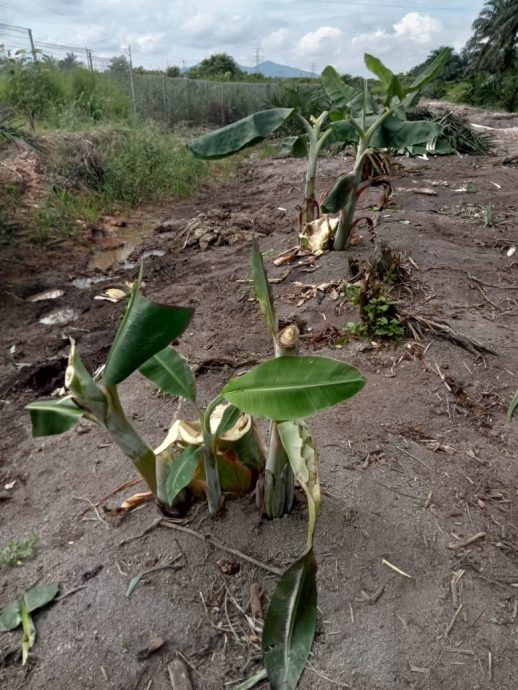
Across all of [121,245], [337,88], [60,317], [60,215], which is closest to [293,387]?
[60,317]

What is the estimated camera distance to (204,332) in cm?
A: 385

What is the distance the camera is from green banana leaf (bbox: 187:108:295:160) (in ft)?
12.1

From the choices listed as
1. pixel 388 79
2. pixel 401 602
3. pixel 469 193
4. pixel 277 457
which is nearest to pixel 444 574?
pixel 401 602

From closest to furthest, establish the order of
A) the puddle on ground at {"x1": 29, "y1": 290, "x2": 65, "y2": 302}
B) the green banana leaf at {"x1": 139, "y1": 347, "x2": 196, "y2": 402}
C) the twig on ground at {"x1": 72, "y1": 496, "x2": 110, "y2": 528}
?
the green banana leaf at {"x1": 139, "y1": 347, "x2": 196, "y2": 402} < the twig on ground at {"x1": 72, "y1": 496, "x2": 110, "y2": 528} < the puddle on ground at {"x1": 29, "y1": 290, "x2": 65, "y2": 302}

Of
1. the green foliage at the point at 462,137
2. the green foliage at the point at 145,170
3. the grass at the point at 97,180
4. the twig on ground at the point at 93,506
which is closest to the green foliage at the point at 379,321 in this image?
the twig on ground at the point at 93,506

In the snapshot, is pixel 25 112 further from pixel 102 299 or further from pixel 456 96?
pixel 456 96

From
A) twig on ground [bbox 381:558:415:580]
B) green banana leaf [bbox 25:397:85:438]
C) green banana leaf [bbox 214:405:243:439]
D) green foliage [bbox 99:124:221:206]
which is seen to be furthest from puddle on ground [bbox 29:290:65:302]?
twig on ground [bbox 381:558:415:580]

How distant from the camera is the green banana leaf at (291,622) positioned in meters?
1.22

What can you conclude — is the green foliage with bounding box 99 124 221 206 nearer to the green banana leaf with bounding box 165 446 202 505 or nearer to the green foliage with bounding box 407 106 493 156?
the green foliage with bounding box 407 106 493 156

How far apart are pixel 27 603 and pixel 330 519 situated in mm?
1125

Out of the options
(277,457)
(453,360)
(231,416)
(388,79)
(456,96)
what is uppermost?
(456,96)

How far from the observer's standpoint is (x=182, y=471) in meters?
1.57

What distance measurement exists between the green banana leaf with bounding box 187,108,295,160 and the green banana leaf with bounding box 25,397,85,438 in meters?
2.71

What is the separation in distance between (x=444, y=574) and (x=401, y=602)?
210 millimetres
